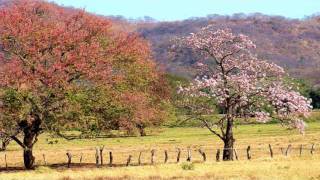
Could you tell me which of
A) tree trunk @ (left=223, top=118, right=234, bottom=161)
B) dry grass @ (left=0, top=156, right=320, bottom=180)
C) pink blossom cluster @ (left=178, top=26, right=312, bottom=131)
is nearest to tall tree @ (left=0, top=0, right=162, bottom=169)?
pink blossom cluster @ (left=178, top=26, right=312, bottom=131)

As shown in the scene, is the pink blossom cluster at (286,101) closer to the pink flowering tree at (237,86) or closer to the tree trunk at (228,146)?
the pink flowering tree at (237,86)

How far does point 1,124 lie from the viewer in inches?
1688

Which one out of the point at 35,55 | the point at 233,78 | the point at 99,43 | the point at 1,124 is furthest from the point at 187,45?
the point at 1,124

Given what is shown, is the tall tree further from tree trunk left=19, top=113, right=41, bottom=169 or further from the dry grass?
the dry grass

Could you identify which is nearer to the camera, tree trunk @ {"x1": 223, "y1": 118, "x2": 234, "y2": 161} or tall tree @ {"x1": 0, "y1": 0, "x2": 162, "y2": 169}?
tall tree @ {"x1": 0, "y1": 0, "x2": 162, "y2": 169}

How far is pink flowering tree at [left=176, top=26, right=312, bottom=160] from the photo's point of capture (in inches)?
1943

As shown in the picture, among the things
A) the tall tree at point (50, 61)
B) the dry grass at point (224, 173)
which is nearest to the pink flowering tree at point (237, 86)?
the tall tree at point (50, 61)

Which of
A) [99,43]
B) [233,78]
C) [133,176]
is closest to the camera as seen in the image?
[133,176]

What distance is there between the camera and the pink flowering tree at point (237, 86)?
49.3m

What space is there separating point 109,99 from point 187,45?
32.9 ft

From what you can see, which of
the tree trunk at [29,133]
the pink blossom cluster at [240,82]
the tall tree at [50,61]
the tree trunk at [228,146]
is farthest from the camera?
the tree trunk at [228,146]

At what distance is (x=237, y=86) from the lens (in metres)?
49.4

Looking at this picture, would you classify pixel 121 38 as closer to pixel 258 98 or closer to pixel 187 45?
pixel 187 45

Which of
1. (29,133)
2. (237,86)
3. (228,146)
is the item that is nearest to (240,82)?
(237,86)
